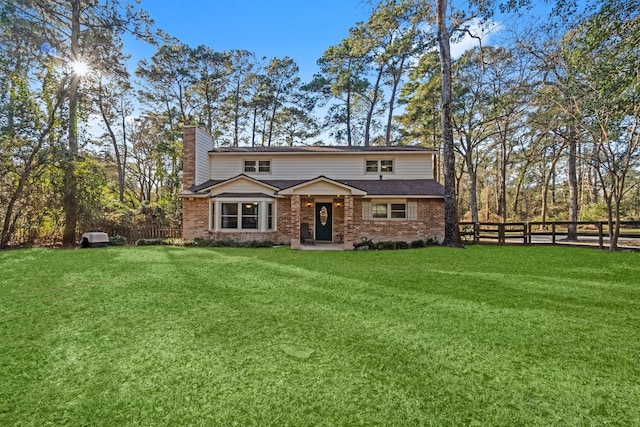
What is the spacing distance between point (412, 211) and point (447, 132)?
3817mm

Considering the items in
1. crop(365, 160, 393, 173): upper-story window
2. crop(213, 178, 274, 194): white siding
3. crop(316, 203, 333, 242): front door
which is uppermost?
crop(365, 160, 393, 173): upper-story window

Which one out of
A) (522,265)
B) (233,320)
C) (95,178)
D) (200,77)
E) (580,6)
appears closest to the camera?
(233,320)

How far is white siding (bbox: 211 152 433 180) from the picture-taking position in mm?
16188

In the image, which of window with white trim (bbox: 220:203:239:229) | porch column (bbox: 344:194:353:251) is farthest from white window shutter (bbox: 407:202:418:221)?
window with white trim (bbox: 220:203:239:229)

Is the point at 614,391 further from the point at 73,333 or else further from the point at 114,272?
the point at 114,272

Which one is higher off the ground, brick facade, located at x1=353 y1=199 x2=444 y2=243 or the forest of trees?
the forest of trees

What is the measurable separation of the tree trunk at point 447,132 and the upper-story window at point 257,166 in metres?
8.97

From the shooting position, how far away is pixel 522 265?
8758 millimetres

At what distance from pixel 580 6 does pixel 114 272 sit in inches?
495

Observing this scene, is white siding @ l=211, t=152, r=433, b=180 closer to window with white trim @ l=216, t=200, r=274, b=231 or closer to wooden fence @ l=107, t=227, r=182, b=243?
window with white trim @ l=216, t=200, r=274, b=231

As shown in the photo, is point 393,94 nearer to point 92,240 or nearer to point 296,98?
point 296,98

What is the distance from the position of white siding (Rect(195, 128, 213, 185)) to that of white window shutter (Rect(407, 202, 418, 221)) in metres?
10.6

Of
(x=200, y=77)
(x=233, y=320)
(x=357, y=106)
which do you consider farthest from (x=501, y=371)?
→ (x=200, y=77)

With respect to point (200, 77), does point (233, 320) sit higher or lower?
lower
